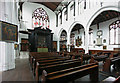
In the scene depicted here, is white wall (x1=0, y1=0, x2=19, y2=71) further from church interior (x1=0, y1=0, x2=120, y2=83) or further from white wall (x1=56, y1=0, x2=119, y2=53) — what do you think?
white wall (x1=56, y1=0, x2=119, y2=53)

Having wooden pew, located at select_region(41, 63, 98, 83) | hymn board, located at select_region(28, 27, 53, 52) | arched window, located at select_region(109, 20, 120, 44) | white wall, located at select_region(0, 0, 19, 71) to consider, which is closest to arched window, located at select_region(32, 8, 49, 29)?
hymn board, located at select_region(28, 27, 53, 52)

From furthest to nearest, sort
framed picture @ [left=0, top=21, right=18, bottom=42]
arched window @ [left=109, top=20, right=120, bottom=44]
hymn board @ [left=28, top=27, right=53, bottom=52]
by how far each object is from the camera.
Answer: hymn board @ [left=28, top=27, right=53, bottom=52] < arched window @ [left=109, top=20, right=120, bottom=44] < framed picture @ [left=0, top=21, right=18, bottom=42]

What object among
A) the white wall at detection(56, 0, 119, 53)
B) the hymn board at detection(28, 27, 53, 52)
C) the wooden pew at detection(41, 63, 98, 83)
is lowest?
the wooden pew at detection(41, 63, 98, 83)

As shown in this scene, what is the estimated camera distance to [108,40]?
947 cm

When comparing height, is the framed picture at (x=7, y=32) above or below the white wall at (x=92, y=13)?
below

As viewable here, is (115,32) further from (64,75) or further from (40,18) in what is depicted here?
(40,18)

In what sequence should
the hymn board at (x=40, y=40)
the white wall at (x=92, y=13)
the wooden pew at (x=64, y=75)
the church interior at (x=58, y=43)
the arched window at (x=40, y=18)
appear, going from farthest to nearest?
the arched window at (x=40, y=18) < the hymn board at (x=40, y=40) < the white wall at (x=92, y=13) < the church interior at (x=58, y=43) < the wooden pew at (x=64, y=75)

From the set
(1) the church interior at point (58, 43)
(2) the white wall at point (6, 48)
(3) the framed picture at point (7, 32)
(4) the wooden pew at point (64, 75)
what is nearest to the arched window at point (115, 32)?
(1) the church interior at point (58, 43)

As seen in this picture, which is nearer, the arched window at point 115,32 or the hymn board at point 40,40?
the arched window at point 115,32

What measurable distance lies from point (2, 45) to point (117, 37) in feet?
38.0

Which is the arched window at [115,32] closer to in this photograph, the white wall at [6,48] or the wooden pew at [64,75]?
the wooden pew at [64,75]

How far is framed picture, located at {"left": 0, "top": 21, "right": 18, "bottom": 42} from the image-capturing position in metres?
3.03

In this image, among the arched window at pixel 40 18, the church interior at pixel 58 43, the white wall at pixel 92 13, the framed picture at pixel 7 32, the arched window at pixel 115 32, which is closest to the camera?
the church interior at pixel 58 43

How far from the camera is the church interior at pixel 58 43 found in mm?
2119
